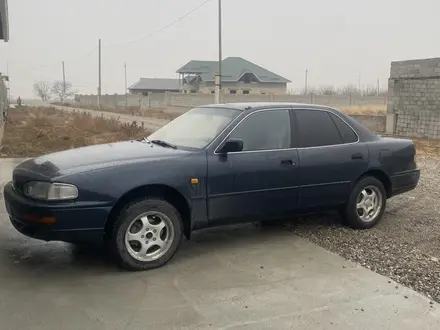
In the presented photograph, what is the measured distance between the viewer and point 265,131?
17.5 feet

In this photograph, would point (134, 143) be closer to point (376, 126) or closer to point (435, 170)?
point (435, 170)

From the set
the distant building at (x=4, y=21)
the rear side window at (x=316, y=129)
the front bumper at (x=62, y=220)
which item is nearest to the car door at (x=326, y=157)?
the rear side window at (x=316, y=129)

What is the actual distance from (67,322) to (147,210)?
1.30 meters

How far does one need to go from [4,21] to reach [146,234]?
15.4m

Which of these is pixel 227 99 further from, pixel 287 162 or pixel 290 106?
pixel 287 162

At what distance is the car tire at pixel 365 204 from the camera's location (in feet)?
19.1

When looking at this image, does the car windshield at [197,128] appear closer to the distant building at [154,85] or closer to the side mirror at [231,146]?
the side mirror at [231,146]

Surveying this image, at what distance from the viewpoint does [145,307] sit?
3.76 meters

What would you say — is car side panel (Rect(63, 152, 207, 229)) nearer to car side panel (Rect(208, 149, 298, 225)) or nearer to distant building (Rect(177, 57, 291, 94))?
car side panel (Rect(208, 149, 298, 225))

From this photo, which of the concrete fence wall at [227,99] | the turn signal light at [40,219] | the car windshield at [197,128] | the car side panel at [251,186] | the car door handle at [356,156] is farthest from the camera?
the concrete fence wall at [227,99]

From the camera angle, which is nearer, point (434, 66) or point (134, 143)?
point (134, 143)

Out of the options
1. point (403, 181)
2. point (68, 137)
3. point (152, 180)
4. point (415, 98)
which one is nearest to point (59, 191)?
point (152, 180)

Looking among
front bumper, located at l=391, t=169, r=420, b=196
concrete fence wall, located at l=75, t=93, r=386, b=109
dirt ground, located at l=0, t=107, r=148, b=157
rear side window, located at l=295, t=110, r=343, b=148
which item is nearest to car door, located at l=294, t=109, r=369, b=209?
rear side window, located at l=295, t=110, r=343, b=148

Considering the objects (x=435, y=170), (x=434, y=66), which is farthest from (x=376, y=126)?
(x=435, y=170)
